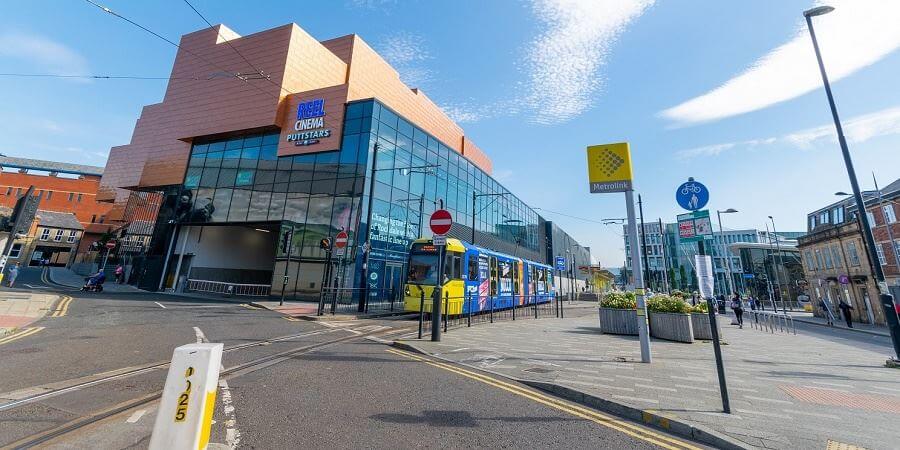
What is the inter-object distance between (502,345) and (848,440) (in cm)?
599

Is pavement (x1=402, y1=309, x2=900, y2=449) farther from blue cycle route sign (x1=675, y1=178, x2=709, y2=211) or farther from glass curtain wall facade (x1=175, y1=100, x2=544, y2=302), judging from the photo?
glass curtain wall facade (x1=175, y1=100, x2=544, y2=302)

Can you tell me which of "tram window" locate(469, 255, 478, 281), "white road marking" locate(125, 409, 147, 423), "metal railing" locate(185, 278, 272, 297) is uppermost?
"tram window" locate(469, 255, 478, 281)

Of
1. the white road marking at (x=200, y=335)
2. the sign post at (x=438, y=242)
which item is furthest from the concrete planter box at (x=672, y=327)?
the white road marking at (x=200, y=335)

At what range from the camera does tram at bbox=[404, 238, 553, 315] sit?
46.8 feet

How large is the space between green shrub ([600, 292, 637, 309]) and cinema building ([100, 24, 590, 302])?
12.5m

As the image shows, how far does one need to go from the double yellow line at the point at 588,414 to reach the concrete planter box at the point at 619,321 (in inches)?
295

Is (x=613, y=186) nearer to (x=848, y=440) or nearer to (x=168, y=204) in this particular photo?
(x=848, y=440)

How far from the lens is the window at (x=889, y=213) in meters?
25.8

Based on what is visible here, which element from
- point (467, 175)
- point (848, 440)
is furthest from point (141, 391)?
point (467, 175)

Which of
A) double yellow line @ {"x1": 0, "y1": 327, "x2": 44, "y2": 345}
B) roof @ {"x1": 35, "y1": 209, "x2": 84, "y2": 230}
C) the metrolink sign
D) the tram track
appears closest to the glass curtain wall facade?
the metrolink sign

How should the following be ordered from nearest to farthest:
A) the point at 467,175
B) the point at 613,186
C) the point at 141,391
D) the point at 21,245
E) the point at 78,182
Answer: the point at 141,391 → the point at 613,186 → the point at 467,175 → the point at 21,245 → the point at 78,182

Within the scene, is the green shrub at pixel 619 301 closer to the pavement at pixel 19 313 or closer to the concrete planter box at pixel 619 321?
the concrete planter box at pixel 619 321

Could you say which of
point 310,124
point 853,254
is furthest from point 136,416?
point 853,254

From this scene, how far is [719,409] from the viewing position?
422cm
